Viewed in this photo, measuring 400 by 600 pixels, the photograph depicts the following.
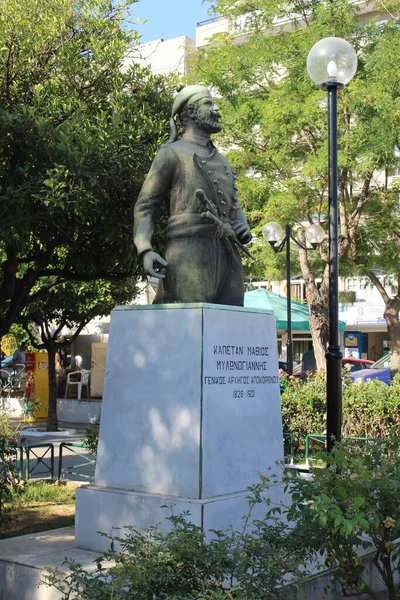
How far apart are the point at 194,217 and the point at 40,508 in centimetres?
458

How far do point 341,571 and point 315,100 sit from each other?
1611 cm

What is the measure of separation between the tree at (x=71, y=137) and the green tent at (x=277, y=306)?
28.8 ft

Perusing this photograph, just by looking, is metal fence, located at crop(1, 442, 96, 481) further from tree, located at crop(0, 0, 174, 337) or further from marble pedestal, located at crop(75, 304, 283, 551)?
marble pedestal, located at crop(75, 304, 283, 551)

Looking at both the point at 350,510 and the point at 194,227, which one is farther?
the point at 194,227

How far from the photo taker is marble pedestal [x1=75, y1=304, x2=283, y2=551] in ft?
18.4

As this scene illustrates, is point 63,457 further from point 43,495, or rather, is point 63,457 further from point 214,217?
point 214,217

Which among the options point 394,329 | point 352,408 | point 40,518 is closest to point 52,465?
point 40,518

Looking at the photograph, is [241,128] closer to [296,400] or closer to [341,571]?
[296,400]

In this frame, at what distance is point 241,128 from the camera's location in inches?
811

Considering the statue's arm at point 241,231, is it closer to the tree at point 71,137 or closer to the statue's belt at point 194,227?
the statue's belt at point 194,227

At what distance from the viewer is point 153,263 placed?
612cm

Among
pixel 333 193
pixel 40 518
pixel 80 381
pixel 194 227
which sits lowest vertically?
pixel 40 518

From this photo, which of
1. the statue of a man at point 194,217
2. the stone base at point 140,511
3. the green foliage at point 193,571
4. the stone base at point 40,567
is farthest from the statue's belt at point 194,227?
the green foliage at point 193,571

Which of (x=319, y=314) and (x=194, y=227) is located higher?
(x=319, y=314)
